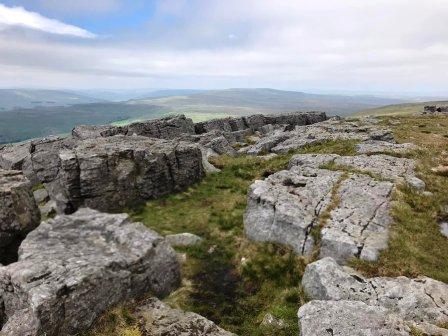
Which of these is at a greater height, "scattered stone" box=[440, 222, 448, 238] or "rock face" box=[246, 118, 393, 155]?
"rock face" box=[246, 118, 393, 155]

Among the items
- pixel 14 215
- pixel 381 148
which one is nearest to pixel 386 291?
pixel 14 215

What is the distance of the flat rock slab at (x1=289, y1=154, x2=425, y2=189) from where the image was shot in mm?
33156

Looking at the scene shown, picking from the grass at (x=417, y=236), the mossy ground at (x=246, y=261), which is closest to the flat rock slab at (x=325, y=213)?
the grass at (x=417, y=236)

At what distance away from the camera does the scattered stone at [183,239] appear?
28894 millimetres

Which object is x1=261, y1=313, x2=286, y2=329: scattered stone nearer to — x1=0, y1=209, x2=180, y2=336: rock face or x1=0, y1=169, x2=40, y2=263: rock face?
x1=0, y1=209, x2=180, y2=336: rock face

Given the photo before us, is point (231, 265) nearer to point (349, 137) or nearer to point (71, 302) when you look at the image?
point (71, 302)

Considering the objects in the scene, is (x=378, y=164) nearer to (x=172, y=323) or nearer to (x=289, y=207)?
(x=289, y=207)

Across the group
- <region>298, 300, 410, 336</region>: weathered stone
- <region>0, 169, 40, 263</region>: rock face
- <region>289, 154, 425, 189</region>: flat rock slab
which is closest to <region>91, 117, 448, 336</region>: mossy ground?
<region>289, 154, 425, 189</region>: flat rock slab

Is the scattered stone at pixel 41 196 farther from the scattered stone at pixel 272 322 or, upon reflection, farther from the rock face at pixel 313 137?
the scattered stone at pixel 272 322

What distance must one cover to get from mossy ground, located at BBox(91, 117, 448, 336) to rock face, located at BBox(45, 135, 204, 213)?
209 cm

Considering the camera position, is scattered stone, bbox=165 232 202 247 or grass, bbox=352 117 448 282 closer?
grass, bbox=352 117 448 282

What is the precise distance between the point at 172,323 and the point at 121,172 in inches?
Result: 832

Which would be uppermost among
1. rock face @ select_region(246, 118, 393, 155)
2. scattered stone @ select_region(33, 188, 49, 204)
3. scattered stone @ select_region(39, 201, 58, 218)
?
rock face @ select_region(246, 118, 393, 155)

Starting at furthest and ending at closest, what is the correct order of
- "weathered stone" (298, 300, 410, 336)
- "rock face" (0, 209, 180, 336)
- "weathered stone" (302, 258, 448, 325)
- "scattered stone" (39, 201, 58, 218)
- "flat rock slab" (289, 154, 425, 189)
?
"scattered stone" (39, 201, 58, 218) → "flat rock slab" (289, 154, 425, 189) → "weathered stone" (302, 258, 448, 325) → "rock face" (0, 209, 180, 336) → "weathered stone" (298, 300, 410, 336)
